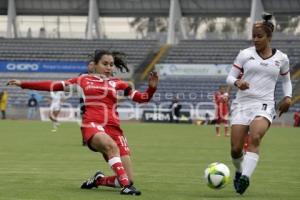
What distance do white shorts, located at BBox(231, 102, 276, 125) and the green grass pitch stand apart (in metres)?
0.96

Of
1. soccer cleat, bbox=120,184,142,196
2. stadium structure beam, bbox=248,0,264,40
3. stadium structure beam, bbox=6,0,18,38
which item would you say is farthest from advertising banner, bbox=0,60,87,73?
soccer cleat, bbox=120,184,142,196

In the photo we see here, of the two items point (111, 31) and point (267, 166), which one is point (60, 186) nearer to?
point (267, 166)

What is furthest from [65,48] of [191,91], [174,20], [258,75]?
[258,75]

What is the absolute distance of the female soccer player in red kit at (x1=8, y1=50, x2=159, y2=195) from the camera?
10695 millimetres

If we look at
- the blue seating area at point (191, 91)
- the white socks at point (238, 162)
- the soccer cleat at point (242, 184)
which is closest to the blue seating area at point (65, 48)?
the blue seating area at point (191, 91)

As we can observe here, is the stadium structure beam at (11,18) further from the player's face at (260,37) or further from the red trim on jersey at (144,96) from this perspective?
the player's face at (260,37)

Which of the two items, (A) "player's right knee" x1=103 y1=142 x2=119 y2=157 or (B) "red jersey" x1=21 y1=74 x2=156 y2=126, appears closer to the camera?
(A) "player's right knee" x1=103 y1=142 x2=119 y2=157

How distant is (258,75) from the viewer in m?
11.0

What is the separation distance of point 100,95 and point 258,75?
2101 millimetres

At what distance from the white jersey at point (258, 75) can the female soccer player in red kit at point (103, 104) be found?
1259mm

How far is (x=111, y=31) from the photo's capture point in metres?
59.6

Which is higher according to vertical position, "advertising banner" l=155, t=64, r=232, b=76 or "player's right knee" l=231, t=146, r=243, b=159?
"player's right knee" l=231, t=146, r=243, b=159

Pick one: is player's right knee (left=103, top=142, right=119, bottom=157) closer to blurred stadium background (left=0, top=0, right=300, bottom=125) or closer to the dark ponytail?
the dark ponytail

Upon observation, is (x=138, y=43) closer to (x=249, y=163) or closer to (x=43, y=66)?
(x=43, y=66)
